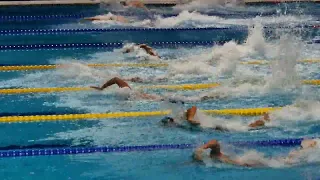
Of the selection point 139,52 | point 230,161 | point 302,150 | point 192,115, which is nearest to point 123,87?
point 192,115

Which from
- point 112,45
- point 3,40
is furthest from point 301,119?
point 3,40

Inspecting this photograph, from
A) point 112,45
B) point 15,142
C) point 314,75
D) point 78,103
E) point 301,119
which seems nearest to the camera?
point 15,142

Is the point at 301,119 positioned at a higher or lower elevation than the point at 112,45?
lower

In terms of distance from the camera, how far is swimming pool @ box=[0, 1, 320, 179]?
11.5 ft

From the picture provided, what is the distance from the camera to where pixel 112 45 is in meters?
6.98

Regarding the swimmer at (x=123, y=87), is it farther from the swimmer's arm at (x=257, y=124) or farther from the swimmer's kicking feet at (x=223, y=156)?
the swimmer's kicking feet at (x=223, y=156)

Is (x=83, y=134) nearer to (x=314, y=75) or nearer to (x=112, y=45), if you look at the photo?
(x=314, y=75)

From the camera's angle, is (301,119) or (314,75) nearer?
(301,119)

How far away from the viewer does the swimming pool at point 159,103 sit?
11.5 ft

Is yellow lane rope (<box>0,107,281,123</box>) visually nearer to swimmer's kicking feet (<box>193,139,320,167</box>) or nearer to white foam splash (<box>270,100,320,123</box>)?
white foam splash (<box>270,100,320,123</box>)

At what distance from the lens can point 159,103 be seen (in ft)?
15.5

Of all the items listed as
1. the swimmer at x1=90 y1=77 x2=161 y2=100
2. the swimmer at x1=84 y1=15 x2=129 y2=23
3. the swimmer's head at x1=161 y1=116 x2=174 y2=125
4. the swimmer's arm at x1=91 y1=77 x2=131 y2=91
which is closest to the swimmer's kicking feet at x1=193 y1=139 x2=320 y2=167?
the swimmer's head at x1=161 y1=116 x2=174 y2=125

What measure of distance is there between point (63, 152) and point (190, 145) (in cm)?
79

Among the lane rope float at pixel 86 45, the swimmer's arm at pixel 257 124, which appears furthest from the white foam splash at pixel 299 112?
the lane rope float at pixel 86 45
